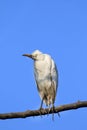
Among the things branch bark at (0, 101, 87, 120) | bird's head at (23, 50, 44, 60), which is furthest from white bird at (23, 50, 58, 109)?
branch bark at (0, 101, 87, 120)

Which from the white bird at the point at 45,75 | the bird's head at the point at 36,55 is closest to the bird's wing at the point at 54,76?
the white bird at the point at 45,75

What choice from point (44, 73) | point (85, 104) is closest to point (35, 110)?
point (85, 104)

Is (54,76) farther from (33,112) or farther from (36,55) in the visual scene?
(33,112)

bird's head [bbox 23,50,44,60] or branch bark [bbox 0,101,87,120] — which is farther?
bird's head [bbox 23,50,44,60]

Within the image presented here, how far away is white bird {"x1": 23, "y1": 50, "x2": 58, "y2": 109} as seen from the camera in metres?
6.09

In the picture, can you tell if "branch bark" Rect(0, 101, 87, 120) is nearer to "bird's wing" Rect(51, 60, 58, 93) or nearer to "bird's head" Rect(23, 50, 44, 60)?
"bird's wing" Rect(51, 60, 58, 93)

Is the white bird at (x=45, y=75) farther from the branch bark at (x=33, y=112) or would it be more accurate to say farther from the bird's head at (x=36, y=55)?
the branch bark at (x=33, y=112)

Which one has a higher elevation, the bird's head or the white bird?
the bird's head

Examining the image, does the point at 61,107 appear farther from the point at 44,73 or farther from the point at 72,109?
the point at 44,73

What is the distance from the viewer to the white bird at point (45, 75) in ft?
20.0

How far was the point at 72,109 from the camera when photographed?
4461 millimetres

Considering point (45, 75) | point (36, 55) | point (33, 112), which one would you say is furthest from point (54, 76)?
point (33, 112)

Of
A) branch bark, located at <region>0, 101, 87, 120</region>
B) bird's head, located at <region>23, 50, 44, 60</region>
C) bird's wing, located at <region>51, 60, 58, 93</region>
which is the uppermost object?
bird's head, located at <region>23, 50, 44, 60</region>

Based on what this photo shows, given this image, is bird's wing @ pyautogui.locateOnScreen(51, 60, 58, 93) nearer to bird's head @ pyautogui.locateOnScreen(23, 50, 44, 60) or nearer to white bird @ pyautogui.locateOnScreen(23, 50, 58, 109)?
white bird @ pyautogui.locateOnScreen(23, 50, 58, 109)
